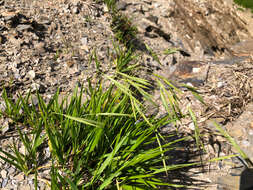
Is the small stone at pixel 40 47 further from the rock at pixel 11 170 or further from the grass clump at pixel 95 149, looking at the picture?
the rock at pixel 11 170

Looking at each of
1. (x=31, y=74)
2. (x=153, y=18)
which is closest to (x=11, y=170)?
(x=31, y=74)

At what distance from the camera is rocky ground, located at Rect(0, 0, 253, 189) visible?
7.02ft

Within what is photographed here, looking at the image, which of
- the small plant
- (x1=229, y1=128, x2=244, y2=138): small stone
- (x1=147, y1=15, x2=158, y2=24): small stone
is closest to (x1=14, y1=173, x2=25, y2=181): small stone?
(x1=229, y1=128, x2=244, y2=138): small stone

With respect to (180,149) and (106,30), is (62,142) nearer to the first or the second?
(180,149)

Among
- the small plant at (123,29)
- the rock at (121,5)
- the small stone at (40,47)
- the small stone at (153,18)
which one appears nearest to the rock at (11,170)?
the small stone at (40,47)

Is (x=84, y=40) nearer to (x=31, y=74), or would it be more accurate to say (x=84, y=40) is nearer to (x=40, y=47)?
(x=40, y=47)

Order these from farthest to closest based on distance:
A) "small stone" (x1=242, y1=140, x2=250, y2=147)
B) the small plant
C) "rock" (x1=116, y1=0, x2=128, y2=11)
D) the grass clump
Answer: "rock" (x1=116, y1=0, x2=128, y2=11), the small plant, "small stone" (x1=242, y1=140, x2=250, y2=147), the grass clump

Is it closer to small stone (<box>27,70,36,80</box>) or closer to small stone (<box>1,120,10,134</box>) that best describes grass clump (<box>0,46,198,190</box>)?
small stone (<box>1,120,10,134</box>)

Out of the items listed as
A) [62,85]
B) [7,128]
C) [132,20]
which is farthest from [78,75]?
[132,20]

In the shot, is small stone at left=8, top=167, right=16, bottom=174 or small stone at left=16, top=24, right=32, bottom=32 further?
small stone at left=16, top=24, right=32, bottom=32

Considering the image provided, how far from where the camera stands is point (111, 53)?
278 centimetres

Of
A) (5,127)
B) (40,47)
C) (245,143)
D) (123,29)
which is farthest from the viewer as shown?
(123,29)

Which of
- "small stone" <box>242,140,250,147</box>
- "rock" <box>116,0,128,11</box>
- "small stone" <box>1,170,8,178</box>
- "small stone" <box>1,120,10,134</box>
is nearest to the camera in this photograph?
"small stone" <box>1,170,8,178</box>

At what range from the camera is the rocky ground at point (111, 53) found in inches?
84.2
